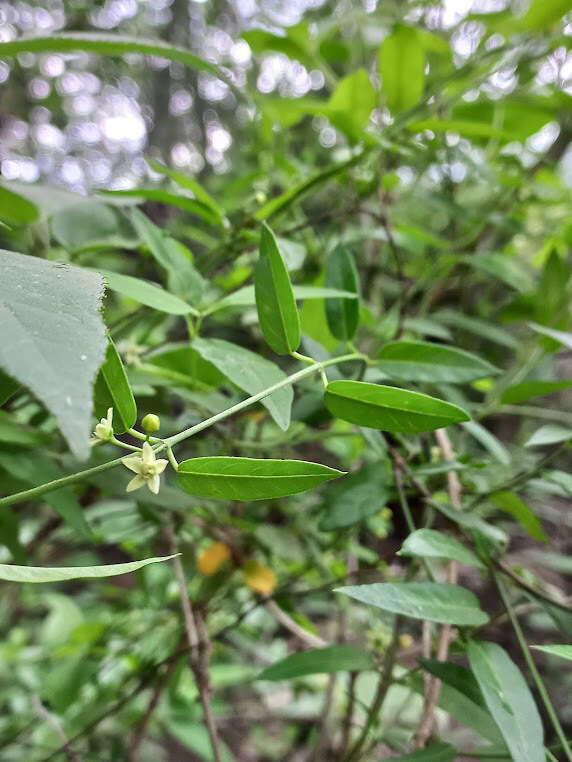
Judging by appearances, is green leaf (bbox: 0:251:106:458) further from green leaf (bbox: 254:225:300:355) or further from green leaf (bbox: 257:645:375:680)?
green leaf (bbox: 257:645:375:680)

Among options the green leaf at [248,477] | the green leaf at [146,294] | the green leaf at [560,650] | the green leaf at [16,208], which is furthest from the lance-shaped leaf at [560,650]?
the green leaf at [16,208]

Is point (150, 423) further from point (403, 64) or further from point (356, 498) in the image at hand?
point (403, 64)

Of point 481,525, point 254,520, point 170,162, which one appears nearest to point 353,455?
point 254,520

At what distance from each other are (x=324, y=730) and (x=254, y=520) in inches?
9.8

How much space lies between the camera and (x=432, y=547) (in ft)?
0.92

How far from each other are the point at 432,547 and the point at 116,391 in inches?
6.7

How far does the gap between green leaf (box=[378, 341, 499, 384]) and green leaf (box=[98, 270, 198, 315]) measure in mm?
121

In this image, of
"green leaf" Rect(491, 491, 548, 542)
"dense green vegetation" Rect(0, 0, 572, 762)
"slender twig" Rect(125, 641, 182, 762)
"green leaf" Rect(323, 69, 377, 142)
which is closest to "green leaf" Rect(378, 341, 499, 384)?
"dense green vegetation" Rect(0, 0, 572, 762)

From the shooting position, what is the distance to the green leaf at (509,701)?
245 mm

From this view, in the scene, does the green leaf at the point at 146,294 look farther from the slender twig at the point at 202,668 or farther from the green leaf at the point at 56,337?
the slender twig at the point at 202,668

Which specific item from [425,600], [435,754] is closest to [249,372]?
[425,600]

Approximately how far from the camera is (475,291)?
2.90ft

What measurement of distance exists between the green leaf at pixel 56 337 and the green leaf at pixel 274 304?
8cm

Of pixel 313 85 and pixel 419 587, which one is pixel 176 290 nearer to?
pixel 419 587
